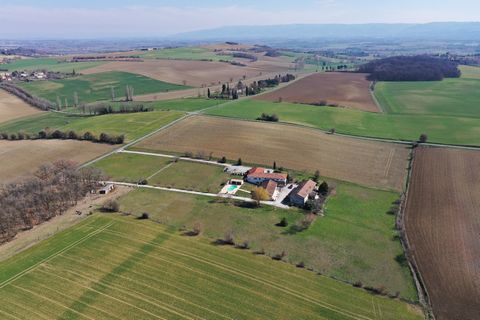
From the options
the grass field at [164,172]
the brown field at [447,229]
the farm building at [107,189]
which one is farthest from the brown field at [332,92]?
the farm building at [107,189]

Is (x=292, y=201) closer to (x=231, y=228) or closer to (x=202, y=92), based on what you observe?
(x=231, y=228)

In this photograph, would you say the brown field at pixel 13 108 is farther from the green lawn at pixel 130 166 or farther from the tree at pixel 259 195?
the tree at pixel 259 195

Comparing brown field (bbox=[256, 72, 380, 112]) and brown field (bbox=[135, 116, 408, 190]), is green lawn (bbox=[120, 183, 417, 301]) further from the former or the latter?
brown field (bbox=[256, 72, 380, 112])

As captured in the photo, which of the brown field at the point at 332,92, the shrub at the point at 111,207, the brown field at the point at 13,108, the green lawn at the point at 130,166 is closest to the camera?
the shrub at the point at 111,207

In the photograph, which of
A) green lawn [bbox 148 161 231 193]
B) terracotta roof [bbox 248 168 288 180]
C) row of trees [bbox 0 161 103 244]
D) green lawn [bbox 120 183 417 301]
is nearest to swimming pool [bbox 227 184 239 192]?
green lawn [bbox 148 161 231 193]

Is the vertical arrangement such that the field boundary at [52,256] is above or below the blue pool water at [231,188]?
below

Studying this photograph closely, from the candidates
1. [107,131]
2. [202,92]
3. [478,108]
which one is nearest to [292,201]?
[107,131]
